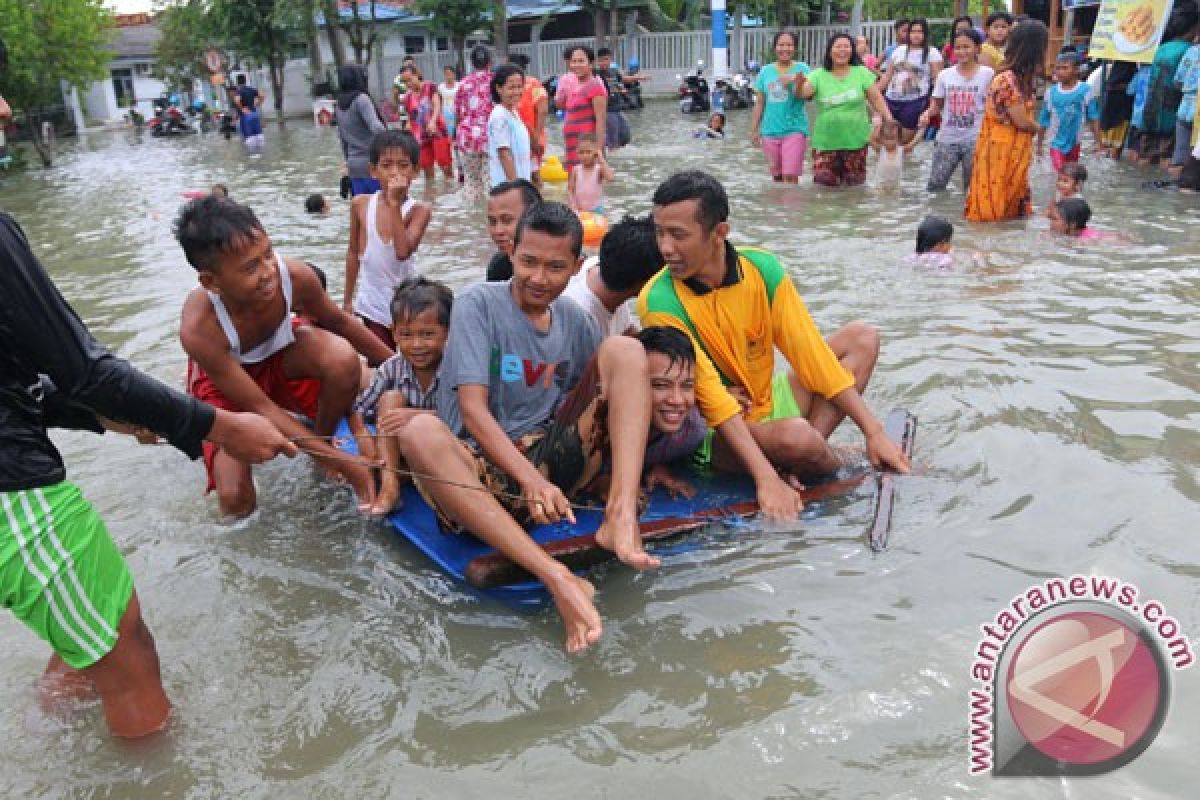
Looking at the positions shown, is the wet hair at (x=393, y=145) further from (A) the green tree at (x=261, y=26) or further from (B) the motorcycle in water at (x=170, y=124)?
(B) the motorcycle in water at (x=170, y=124)

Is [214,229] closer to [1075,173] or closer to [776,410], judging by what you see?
[776,410]

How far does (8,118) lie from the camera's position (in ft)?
7.61

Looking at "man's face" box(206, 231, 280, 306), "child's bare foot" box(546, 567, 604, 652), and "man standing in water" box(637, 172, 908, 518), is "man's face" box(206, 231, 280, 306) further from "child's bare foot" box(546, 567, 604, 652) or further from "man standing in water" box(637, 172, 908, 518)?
"child's bare foot" box(546, 567, 604, 652)

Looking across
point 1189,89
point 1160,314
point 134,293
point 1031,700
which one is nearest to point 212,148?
point 134,293

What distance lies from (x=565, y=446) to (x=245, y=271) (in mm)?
1265

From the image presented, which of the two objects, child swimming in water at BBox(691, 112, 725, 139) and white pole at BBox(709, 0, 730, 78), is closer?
child swimming in water at BBox(691, 112, 725, 139)

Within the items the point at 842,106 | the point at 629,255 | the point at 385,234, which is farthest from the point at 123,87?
the point at 629,255

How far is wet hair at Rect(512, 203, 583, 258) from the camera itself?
3309mm

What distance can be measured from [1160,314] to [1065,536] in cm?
312

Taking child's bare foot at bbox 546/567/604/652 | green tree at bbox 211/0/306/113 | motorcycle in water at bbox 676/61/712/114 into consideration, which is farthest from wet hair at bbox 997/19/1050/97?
green tree at bbox 211/0/306/113

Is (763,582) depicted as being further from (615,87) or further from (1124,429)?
(615,87)

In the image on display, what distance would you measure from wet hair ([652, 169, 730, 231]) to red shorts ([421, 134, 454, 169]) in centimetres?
1049

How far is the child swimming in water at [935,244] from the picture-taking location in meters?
7.02

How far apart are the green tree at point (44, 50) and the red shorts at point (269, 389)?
61.5ft
